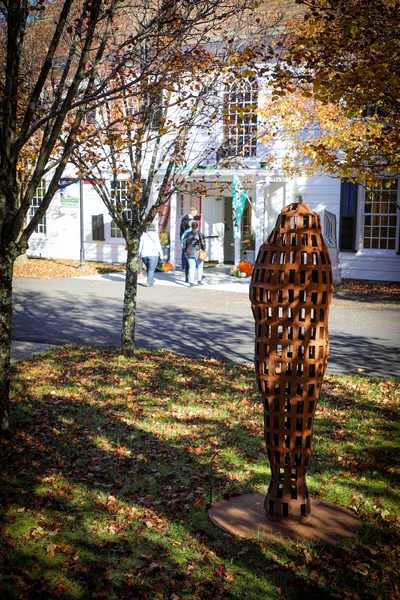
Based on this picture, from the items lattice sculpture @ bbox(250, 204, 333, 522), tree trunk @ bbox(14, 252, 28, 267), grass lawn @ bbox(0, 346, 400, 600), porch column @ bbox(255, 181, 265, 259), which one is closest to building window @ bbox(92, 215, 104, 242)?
tree trunk @ bbox(14, 252, 28, 267)

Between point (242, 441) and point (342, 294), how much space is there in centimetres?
1051

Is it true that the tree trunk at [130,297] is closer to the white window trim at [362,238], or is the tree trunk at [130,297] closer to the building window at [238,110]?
the building window at [238,110]

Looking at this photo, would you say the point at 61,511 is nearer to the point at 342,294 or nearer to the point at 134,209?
the point at 134,209

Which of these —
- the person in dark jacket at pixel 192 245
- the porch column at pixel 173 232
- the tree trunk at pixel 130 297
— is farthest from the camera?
the porch column at pixel 173 232

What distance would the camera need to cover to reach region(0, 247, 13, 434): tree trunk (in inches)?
185

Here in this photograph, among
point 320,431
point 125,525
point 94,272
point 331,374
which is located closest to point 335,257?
point 94,272

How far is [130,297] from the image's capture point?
7.44 meters

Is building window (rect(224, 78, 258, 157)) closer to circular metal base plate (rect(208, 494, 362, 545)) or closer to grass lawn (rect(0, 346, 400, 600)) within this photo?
grass lawn (rect(0, 346, 400, 600))

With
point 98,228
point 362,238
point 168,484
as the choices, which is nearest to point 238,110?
point 168,484

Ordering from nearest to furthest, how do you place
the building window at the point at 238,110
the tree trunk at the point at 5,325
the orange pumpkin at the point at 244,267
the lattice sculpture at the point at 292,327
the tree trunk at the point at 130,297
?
1. the lattice sculpture at the point at 292,327
2. the tree trunk at the point at 5,325
3. the building window at the point at 238,110
4. the tree trunk at the point at 130,297
5. the orange pumpkin at the point at 244,267

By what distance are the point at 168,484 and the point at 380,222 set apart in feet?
53.1

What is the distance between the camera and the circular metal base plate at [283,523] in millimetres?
3441

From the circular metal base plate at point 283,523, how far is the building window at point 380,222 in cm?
1594

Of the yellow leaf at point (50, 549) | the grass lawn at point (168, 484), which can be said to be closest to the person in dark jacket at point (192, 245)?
the grass lawn at point (168, 484)
